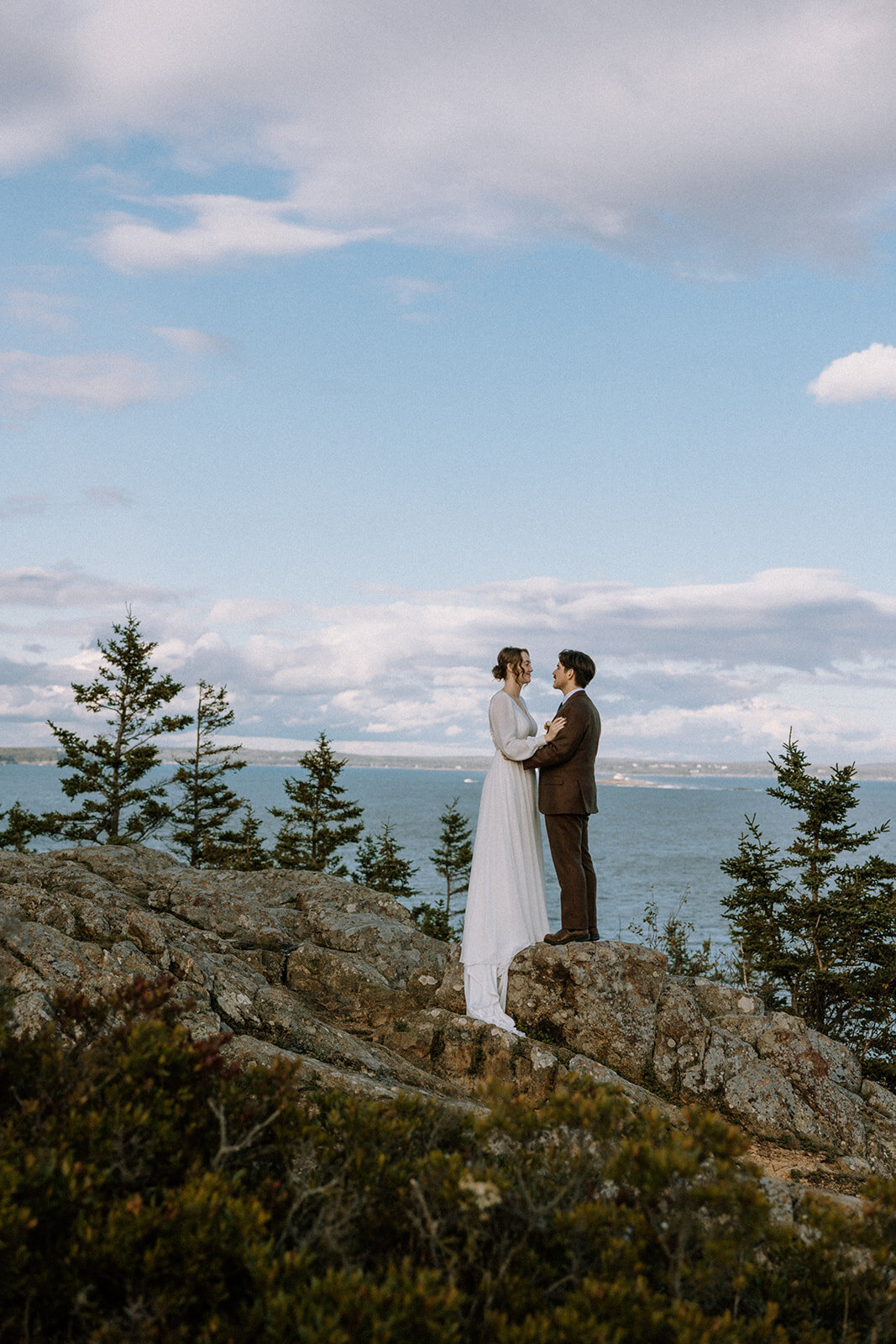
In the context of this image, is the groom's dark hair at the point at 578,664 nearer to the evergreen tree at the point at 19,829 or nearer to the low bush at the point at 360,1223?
the low bush at the point at 360,1223

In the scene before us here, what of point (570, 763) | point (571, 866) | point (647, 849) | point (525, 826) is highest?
point (570, 763)

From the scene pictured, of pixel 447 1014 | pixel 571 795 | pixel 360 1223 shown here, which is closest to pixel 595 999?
pixel 447 1014

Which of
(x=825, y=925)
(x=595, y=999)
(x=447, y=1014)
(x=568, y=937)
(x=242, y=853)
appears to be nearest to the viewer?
(x=595, y=999)

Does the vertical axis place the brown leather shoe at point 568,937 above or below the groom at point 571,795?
below

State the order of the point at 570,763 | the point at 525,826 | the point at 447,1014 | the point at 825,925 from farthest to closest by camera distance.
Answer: the point at 825,925
the point at 525,826
the point at 570,763
the point at 447,1014

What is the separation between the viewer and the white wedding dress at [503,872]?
990 cm

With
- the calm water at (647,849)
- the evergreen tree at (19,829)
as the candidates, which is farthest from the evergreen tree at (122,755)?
the calm water at (647,849)

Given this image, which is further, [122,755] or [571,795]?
[122,755]

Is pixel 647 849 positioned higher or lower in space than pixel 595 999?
lower

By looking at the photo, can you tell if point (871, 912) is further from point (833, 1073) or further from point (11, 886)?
point (11, 886)

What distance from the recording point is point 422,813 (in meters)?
137

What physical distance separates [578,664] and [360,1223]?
735 cm

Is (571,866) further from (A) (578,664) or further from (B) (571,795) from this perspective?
(A) (578,664)

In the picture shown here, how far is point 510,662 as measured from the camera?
10.2 m
